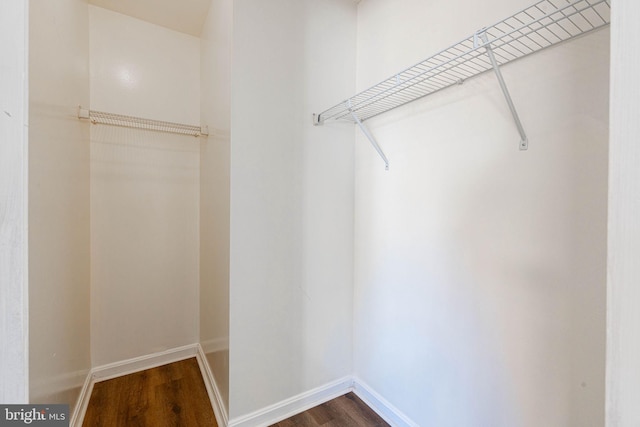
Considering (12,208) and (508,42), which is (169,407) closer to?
(12,208)

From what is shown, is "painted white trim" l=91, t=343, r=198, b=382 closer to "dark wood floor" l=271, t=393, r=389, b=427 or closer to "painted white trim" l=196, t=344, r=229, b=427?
"painted white trim" l=196, t=344, r=229, b=427

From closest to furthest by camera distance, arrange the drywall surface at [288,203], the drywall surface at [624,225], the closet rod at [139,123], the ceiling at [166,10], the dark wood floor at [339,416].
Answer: the drywall surface at [624,225], the drywall surface at [288,203], the dark wood floor at [339,416], the closet rod at [139,123], the ceiling at [166,10]

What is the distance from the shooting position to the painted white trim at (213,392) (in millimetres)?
1477

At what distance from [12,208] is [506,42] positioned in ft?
4.45

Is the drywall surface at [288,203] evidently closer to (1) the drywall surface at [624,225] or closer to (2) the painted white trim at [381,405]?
(2) the painted white trim at [381,405]

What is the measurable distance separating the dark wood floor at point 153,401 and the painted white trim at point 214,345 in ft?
0.62

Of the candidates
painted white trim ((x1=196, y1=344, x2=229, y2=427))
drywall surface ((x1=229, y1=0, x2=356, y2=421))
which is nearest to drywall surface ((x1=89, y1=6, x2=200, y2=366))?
painted white trim ((x1=196, y1=344, x2=229, y2=427))

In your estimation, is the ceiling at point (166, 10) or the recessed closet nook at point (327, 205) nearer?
the recessed closet nook at point (327, 205)

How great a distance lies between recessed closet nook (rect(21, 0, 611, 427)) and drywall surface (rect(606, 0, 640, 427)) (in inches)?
19.4

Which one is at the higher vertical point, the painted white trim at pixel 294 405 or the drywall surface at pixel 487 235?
the drywall surface at pixel 487 235

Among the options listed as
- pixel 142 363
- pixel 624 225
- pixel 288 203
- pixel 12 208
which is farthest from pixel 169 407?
pixel 624 225

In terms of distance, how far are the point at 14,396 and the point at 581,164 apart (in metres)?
1.44

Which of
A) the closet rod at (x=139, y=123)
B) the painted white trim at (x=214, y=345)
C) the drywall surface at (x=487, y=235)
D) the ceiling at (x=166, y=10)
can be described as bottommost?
the painted white trim at (x=214, y=345)

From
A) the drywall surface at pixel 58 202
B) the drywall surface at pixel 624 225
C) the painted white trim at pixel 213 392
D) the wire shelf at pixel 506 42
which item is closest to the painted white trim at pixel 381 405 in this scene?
the painted white trim at pixel 213 392
